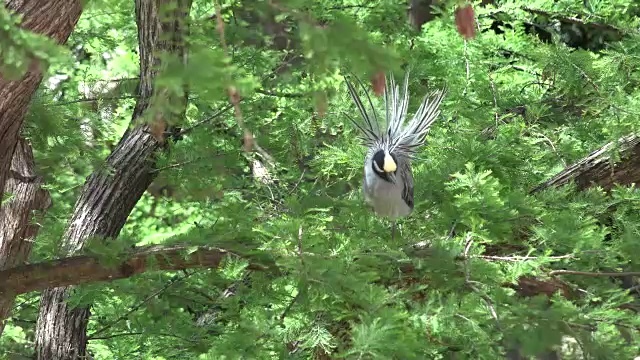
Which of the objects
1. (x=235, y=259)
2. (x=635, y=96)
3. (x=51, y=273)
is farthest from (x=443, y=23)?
(x=51, y=273)

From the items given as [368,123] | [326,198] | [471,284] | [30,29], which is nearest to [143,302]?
[326,198]

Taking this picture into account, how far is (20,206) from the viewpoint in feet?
14.1

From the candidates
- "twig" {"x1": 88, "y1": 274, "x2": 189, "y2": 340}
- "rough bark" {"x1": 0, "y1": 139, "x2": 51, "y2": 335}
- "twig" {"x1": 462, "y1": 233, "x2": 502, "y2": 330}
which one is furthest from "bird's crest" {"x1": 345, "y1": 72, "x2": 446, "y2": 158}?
"rough bark" {"x1": 0, "y1": 139, "x2": 51, "y2": 335}

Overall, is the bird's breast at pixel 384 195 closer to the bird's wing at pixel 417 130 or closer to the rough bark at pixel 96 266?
the bird's wing at pixel 417 130

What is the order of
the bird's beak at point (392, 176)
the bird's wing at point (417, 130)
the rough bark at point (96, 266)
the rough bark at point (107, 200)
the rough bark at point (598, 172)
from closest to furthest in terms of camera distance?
the rough bark at point (96, 266) < the bird's beak at point (392, 176) < the bird's wing at point (417, 130) < the rough bark at point (598, 172) < the rough bark at point (107, 200)

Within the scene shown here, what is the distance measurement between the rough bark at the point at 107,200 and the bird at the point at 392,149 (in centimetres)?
98

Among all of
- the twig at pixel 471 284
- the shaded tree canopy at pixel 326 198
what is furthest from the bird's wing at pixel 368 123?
the twig at pixel 471 284

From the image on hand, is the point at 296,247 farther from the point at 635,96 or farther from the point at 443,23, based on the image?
the point at 443,23

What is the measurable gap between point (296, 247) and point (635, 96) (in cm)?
185

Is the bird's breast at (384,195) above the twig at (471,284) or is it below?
above

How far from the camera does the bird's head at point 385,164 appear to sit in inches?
122

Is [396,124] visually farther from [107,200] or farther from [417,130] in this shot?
[107,200]

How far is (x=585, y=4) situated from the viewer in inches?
204

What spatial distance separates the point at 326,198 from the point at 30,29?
1.61 m
